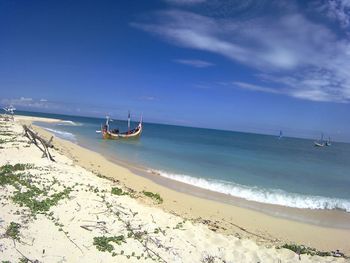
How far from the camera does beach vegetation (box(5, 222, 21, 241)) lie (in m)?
8.11

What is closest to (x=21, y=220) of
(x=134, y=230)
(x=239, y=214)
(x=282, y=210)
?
(x=134, y=230)

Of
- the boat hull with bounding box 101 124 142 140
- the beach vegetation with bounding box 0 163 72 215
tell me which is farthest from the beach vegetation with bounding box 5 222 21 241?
the boat hull with bounding box 101 124 142 140

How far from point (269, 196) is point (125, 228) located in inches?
451

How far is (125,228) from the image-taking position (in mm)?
9688

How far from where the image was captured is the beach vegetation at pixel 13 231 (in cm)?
811

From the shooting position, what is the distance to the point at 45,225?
356 inches

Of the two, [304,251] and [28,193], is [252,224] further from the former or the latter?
[28,193]

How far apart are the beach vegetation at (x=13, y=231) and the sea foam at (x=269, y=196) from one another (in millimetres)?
12119

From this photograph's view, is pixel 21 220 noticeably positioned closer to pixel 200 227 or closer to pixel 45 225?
pixel 45 225

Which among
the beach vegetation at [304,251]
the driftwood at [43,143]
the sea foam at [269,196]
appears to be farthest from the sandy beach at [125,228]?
the sea foam at [269,196]

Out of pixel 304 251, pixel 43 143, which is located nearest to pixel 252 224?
pixel 304 251

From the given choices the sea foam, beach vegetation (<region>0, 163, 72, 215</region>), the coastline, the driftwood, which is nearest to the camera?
beach vegetation (<region>0, 163, 72, 215</region>)

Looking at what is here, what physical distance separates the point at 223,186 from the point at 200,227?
940 cm

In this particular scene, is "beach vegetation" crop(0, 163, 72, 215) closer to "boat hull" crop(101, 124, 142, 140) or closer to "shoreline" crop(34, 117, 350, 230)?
"shoreline" crop(34, 117, 350, 230)
